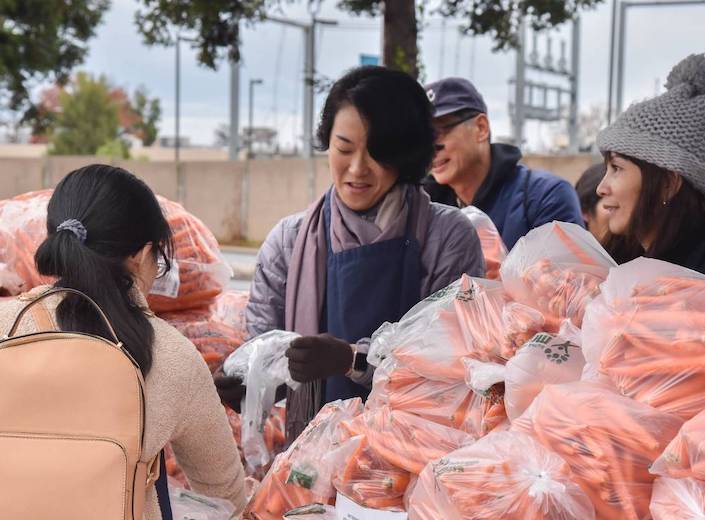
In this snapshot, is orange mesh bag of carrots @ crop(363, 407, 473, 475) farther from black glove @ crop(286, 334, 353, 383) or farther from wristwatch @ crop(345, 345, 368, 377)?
wristwatch @ crop(345, 345, 368, 377)

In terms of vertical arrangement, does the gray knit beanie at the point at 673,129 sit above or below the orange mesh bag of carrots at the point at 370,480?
above

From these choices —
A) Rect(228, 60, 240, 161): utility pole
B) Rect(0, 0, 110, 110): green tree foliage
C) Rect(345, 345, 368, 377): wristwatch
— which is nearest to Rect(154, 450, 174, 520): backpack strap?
Rect(345, 345, 368, 377): wristwatch

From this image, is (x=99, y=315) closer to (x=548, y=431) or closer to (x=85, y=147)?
(x=548, y=431)

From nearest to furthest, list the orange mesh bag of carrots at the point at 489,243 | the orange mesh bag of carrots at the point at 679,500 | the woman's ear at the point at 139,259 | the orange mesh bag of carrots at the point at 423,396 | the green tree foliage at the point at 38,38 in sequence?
the orange mesh bag of carrots at the point at 679,500
the orange mesh bag of carrots at the point at 423,396
the woman's ear at the point at 139,259
the orange mesh bag of carrots at the point at 489,243
the green tree foliage at the point at 38,38

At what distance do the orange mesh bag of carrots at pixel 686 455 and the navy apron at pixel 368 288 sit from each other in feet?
3.97

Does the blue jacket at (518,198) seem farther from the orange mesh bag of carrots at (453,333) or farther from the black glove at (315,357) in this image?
the orange mesh bag of carrots at (453,333)

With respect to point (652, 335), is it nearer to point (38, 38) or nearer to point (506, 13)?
point (506, 13)

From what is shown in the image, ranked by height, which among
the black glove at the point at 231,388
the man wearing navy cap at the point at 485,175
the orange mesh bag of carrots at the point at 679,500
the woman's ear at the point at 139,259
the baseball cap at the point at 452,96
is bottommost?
the black glove at the point at 231,388

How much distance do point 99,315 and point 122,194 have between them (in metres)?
0.27

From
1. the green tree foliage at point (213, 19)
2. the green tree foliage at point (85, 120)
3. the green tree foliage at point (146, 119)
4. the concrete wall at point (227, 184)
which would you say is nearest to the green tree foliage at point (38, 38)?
the concrete wall at point (227, 184)

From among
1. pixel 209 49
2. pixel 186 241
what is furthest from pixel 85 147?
pixel 186 241

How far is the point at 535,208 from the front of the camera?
3.33 meters

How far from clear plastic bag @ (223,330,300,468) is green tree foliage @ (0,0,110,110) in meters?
10.3

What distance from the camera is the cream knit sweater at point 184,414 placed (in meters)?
1.72
